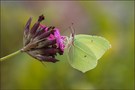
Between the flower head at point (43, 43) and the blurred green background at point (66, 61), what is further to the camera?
the blurred green background at point (66, 61)

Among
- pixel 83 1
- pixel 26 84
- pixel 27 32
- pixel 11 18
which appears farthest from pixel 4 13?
pixel 27 32

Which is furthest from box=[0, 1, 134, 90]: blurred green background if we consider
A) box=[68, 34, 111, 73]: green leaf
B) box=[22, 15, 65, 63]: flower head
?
box=[22, 15, 65, 63]: flower head

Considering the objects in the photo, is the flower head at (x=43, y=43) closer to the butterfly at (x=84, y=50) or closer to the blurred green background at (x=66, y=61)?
the butterfly at (x=84, y=50)

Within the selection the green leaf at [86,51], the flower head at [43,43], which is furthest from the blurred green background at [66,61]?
the flower head at [43,43]

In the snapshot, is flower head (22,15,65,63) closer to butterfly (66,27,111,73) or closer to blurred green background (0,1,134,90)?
butterfly (66,27,111,73)

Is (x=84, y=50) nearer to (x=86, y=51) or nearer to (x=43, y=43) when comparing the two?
(x=86, y=51)
